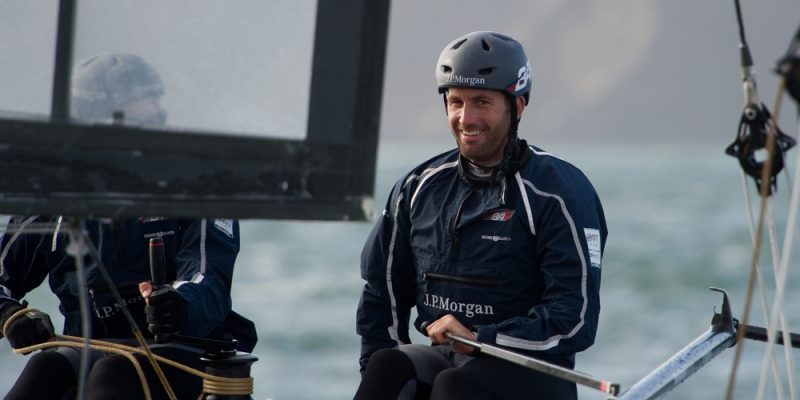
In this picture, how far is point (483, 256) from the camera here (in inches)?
177

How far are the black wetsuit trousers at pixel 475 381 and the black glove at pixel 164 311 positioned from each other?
590mm

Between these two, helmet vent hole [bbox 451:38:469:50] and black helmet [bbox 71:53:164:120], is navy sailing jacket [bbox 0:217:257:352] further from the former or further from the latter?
black helmet [bbox 71:53:164:120]

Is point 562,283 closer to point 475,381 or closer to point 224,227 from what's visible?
point 475,381

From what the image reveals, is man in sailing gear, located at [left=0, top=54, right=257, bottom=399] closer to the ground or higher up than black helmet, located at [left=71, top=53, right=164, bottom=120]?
closer to the ground

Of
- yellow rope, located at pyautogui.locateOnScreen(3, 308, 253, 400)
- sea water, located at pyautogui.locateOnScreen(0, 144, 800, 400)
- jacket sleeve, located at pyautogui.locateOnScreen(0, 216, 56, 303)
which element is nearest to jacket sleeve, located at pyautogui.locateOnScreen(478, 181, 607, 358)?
yellow rope, located at pyautogui.locateOnScreen(3, 308, 253, 400)

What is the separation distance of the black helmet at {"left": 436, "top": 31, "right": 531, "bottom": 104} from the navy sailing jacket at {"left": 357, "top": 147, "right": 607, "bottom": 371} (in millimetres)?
248

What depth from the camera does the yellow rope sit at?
4160 mm

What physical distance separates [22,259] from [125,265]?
16.6 inches

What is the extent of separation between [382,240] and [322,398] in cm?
1292

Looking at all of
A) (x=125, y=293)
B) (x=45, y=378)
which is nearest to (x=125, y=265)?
(x=125, y=293)

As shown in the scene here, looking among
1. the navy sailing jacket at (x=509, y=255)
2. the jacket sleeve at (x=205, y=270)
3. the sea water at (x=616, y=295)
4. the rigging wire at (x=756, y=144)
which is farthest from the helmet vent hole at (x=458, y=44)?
the sea water at (x=616, y=295)

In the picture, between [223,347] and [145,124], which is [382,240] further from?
[145,124]

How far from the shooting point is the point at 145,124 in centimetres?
311

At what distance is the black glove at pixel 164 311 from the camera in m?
4.18
